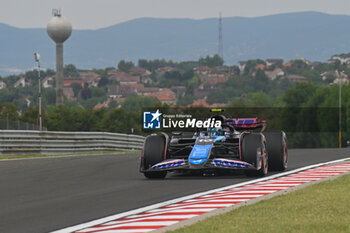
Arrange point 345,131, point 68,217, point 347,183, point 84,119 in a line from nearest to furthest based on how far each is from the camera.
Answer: point 68,217, point 347,183, point 345,131, point 84,119

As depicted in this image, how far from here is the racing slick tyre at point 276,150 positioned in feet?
59.0

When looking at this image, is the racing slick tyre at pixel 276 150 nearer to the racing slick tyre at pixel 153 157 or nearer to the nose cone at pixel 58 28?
the racing slick tyre at pixel 153 157

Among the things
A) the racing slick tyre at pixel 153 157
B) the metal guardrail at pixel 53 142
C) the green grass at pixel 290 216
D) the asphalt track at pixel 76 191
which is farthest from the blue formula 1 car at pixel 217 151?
the metal guardrail at pixel 53 142

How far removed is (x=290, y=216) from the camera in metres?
9.63

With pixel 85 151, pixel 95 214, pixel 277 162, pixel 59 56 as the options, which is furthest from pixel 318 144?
pixel 95 214

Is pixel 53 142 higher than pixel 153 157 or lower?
lower

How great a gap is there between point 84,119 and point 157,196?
458 feet

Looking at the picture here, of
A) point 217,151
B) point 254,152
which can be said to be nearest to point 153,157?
point 217,151

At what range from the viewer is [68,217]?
10352 millimetres

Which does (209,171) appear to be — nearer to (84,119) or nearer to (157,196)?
(157,196)

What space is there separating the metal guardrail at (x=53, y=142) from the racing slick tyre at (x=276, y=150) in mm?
12361

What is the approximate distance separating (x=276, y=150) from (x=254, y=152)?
2020 millimetres

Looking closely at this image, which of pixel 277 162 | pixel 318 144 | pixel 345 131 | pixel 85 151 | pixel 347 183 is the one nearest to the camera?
pixel 347 183

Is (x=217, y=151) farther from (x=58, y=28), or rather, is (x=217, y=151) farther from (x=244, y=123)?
(x=58, y=28)
